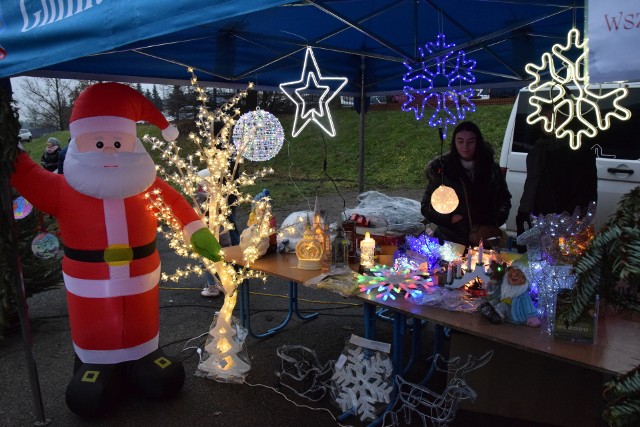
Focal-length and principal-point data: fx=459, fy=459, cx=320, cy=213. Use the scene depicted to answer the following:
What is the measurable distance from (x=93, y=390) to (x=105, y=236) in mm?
877

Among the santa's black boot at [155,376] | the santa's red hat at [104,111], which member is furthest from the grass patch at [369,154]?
the santa's red hat at [104,111]

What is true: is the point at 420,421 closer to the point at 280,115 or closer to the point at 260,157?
the point at 260,157

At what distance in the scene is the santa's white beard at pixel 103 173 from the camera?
2525 mm

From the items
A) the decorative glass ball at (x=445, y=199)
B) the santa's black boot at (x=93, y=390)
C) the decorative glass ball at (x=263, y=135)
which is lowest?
the santa's black boot at (x=93, y=390)

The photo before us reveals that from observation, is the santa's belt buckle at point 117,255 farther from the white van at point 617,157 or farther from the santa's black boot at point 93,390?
the white van at point 617,157

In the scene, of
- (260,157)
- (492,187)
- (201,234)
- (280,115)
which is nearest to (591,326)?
(492,187)

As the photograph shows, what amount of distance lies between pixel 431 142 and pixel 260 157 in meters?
10.4

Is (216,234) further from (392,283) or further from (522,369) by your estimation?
(522,369)

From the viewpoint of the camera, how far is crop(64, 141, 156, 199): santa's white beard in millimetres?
2525

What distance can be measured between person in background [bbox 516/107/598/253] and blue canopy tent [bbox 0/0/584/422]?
905 millimetres

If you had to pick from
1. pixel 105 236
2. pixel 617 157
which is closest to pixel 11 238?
pixel 105 236

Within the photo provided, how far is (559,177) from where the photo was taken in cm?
403

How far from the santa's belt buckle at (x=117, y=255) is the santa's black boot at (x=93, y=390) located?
64 cm

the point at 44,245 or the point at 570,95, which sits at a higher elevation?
the point at 570,95
